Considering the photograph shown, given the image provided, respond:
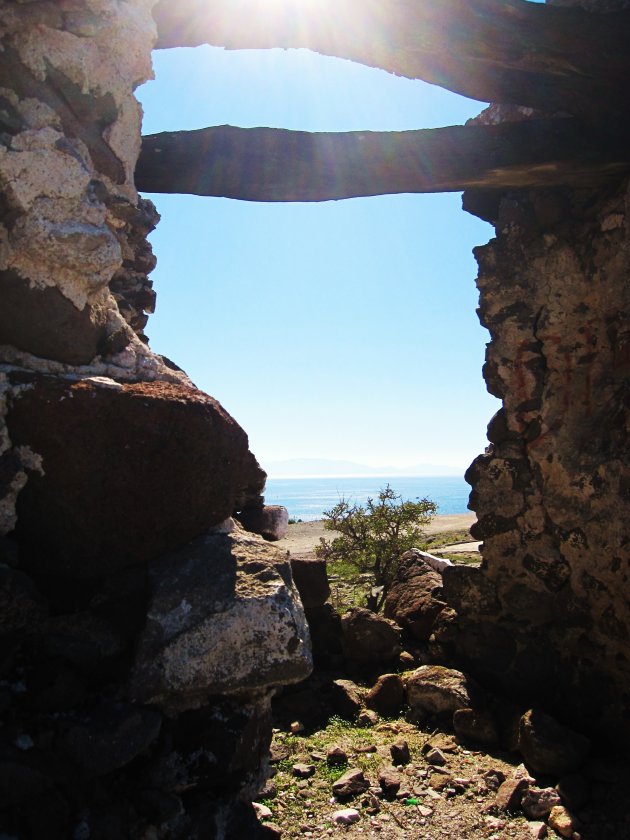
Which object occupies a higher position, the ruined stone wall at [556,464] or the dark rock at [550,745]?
the ruined stone wall at [556,464]

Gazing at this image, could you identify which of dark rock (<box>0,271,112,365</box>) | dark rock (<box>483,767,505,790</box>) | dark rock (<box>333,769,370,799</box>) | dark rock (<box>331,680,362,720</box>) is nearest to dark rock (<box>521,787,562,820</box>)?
dark rock (<box>483,767,505,790</box>)

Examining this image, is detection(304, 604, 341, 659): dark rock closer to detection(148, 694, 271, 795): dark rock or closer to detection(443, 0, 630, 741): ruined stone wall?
detection(443, 0, 630, 741): ruined stone wall

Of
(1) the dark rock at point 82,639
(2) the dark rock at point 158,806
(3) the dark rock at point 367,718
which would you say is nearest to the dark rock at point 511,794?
(3) the dark rock at point 367,718

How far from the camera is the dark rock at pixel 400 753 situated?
3.49m

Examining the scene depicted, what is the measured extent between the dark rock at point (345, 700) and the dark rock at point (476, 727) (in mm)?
617

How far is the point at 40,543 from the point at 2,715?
46 cm

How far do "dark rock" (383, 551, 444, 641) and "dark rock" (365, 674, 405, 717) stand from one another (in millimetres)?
948

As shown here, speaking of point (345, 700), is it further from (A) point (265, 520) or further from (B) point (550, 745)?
(A) point (265, 520)

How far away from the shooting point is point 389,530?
8.91 meters

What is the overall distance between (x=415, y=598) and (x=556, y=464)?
1.94m

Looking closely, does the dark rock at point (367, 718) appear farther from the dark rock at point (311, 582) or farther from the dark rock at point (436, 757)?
the dark rock at point (311, 582)

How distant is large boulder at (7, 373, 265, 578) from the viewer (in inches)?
72.7

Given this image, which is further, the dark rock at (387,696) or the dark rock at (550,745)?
the dark rock at (387,696)

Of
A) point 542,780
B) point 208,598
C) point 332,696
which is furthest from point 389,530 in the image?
point 208,598
